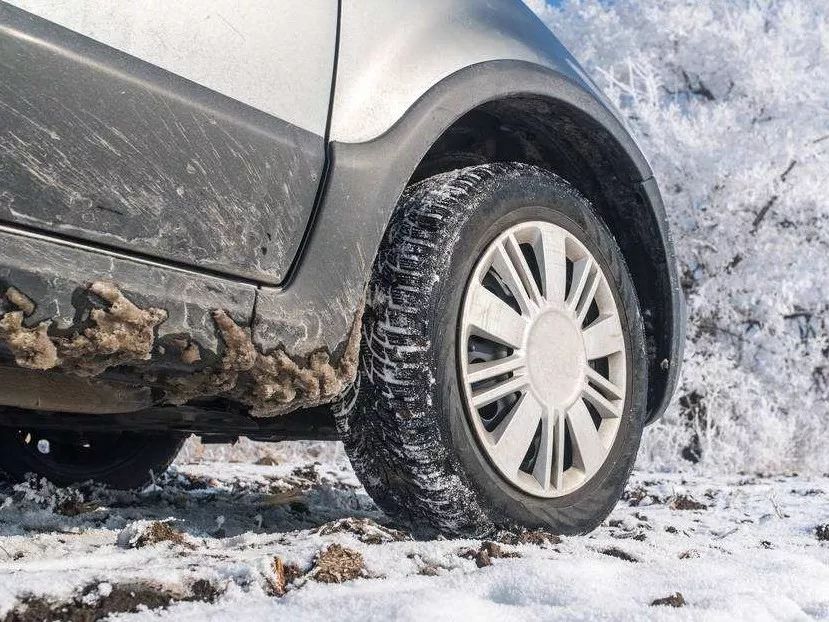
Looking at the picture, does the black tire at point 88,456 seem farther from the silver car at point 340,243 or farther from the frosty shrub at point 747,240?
the frosty shrub at point 747,240

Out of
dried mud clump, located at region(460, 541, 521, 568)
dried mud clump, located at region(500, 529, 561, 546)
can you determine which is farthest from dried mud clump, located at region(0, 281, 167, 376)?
dried mud clump, located at region(500, 529, 561, 546)

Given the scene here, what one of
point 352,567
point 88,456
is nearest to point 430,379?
point 352,567

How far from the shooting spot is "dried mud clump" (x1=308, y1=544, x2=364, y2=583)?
→ 141 centimetres

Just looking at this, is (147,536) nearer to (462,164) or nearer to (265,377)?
(265,377)

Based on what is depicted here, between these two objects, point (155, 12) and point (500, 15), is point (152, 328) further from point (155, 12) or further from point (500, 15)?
point (500, 15)

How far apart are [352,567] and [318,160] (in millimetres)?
744

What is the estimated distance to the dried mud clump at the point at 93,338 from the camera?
4.14 ft

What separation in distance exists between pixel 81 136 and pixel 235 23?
14.1 inches

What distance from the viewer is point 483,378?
1.89m

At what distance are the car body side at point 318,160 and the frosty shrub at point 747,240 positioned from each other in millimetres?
7135

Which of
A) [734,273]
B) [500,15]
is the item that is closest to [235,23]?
[500,15]

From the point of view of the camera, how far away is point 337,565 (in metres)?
1.45

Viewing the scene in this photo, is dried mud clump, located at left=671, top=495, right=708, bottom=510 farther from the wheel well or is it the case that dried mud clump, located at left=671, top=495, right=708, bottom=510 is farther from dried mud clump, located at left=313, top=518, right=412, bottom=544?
dried mud clump, located at left=313, top=518, right=412, bottom=544

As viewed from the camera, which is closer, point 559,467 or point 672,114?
point 559,467
